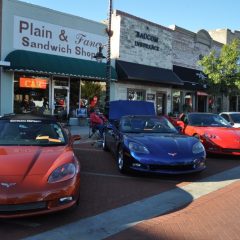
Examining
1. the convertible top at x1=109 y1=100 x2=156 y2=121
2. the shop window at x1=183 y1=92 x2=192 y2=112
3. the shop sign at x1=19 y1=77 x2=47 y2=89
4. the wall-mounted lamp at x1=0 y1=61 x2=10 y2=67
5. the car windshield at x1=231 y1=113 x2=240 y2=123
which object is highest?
the wall-mounted lamp at x1=0 y1=61 x2=10 y2=67

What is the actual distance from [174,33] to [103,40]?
7483mm

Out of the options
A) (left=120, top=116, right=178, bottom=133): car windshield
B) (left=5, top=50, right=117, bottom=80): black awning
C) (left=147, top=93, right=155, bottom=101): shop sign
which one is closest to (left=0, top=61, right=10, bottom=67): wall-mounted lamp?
(left=5, top=50, right=117, bottom=80): black awning

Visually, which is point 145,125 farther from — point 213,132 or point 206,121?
point 206,121

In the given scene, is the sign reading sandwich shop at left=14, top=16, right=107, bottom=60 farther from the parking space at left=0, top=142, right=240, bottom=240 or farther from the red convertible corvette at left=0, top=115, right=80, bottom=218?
the red convertible corvette at left=0, top=115, right=80, bottom=218

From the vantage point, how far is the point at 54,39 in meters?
20.7

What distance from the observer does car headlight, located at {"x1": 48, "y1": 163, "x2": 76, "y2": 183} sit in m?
5.60

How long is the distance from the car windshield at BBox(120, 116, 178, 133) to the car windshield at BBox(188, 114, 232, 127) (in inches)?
108

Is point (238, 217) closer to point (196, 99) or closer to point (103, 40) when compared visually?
point (103, 40)

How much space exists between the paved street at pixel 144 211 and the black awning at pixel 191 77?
2042cm

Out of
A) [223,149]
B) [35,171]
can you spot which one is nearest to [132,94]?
[223,149]

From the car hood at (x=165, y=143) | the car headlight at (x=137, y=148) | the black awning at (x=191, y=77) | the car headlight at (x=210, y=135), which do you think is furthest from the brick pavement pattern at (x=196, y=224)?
the black awning at (x=191, y=77)

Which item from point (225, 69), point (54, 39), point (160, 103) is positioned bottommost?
point (160, 103)

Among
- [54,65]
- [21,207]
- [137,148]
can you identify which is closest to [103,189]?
Answer: [137,148]

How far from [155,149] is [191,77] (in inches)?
898
